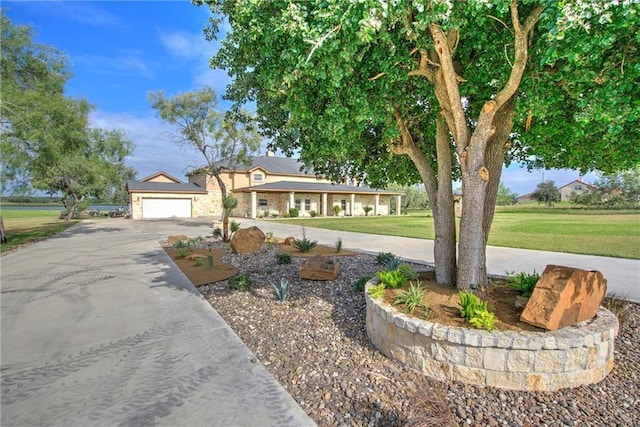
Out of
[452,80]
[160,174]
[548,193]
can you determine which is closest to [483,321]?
[452,80]

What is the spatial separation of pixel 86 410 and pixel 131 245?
1087 cm

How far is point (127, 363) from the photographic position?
3246 mm

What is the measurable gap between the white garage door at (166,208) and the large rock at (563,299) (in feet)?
106

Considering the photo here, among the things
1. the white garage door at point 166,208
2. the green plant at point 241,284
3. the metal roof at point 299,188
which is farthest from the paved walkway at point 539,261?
the white garage door at point 166,208

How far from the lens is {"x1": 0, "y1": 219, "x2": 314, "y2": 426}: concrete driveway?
2.48 metres

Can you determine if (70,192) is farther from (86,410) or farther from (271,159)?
(86,410)

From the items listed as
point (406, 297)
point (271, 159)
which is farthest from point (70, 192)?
point (406, 297)

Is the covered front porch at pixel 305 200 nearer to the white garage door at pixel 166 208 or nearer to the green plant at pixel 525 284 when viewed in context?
the white garage door at pixel 166 208

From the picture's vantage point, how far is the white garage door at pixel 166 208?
1158 inches

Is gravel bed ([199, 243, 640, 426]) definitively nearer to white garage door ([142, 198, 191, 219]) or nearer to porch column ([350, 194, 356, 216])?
porch column ([350, 194, 356, 216])

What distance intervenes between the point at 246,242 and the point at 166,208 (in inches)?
971

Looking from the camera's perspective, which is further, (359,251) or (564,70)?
(359,251)

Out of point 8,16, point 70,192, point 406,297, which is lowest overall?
point 406,297

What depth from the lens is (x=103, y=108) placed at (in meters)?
14.9
